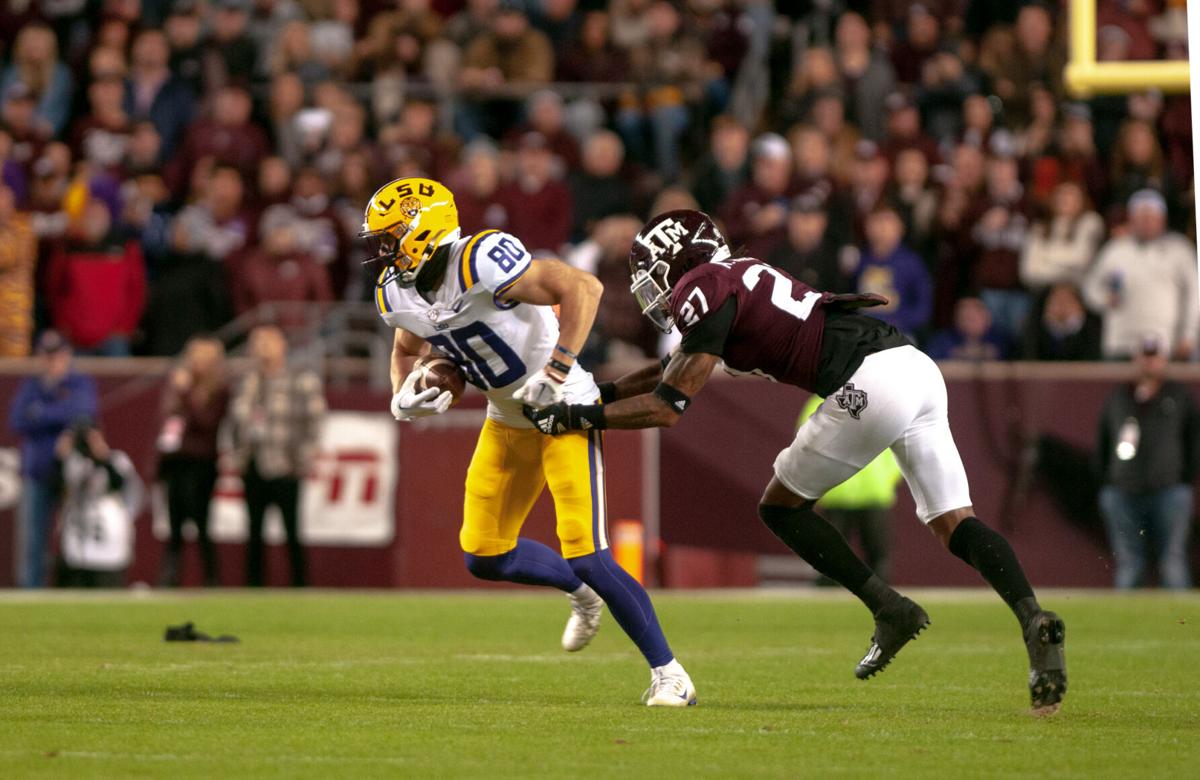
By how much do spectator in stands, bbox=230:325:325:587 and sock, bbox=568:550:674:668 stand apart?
761cm

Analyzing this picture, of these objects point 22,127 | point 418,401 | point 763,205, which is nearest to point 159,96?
point 22,127

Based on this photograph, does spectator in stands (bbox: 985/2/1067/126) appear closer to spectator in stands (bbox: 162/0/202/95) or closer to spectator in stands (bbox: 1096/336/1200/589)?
spectator in stands (bbox: 1096/336/1200/589)

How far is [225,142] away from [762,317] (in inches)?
403

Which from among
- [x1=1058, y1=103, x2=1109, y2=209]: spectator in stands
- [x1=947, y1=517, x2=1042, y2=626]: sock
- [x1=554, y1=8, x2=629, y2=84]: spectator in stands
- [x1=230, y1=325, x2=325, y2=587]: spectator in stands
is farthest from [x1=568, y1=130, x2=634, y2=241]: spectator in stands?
[x1=947, y1=517, x2=1042, y2=626]: sock

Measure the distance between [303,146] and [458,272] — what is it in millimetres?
9226

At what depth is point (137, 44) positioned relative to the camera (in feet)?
56.9

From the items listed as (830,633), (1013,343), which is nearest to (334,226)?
(1013,343)

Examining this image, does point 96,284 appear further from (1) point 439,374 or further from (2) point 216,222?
(1) point 439,374

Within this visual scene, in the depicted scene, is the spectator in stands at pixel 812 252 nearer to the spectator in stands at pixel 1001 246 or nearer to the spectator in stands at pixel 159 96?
the spectator in stands at pixel 1001 246

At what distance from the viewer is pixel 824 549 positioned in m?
7.46

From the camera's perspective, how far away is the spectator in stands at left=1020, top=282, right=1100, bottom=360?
14859 millimetres

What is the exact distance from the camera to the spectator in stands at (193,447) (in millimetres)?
14742

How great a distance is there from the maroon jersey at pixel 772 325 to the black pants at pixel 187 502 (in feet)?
27.1

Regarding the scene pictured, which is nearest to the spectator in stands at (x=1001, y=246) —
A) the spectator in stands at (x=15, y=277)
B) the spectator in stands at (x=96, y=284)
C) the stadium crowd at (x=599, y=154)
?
the stadium crowd at (x=599, y=154)
